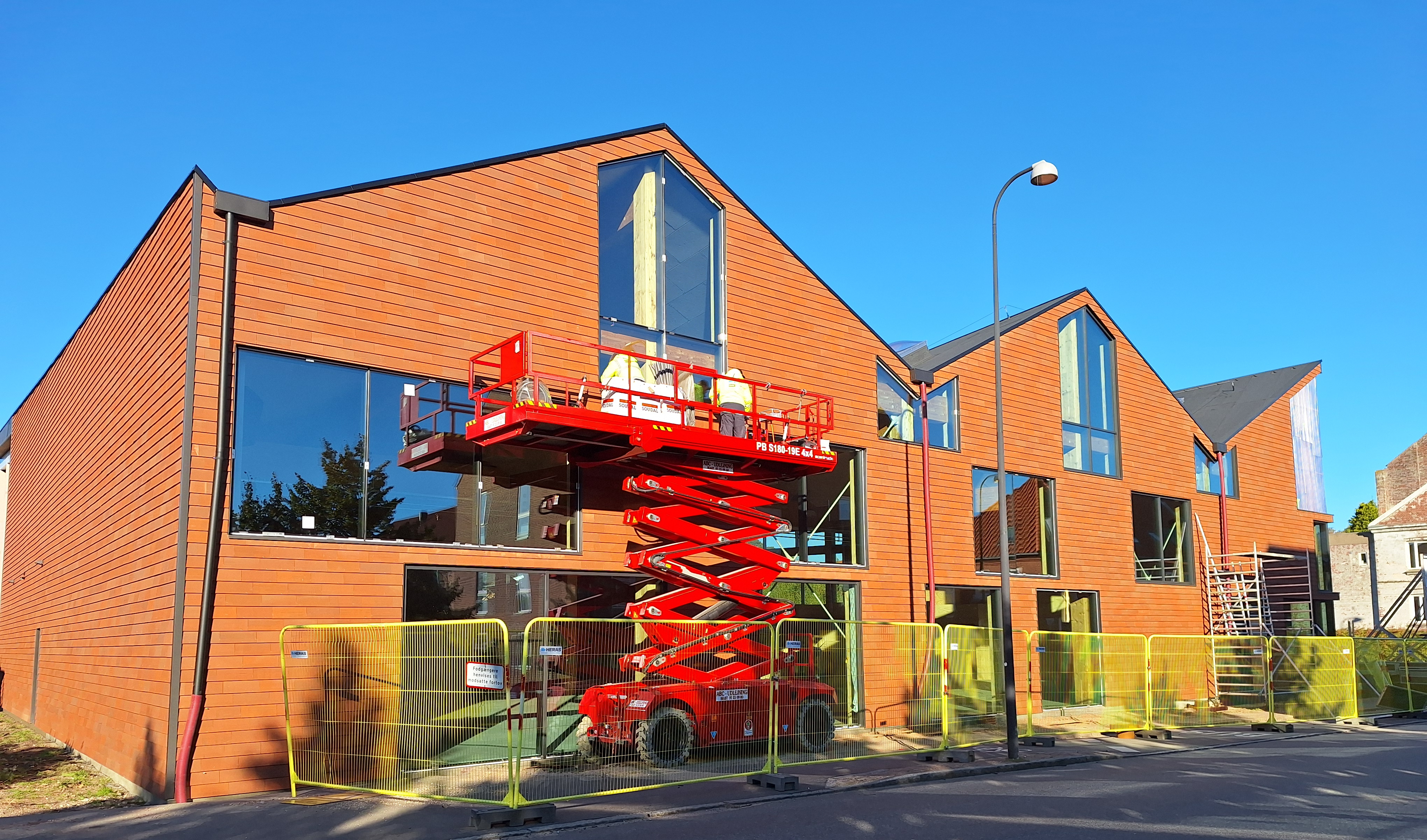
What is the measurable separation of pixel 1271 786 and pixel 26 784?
15227 mm

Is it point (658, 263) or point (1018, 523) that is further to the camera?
point (1018, 523)

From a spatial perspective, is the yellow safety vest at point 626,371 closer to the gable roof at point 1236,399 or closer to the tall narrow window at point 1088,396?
the tall narrow window at point 1088,396

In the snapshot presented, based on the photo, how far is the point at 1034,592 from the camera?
23.1 metres

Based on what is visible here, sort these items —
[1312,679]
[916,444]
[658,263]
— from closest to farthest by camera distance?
[658,263] < [916,444] < [1312,679]

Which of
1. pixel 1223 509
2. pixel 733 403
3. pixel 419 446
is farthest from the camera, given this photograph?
pixel 1223 509

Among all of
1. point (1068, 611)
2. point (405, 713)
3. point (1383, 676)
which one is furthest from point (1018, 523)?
point (405, 713)

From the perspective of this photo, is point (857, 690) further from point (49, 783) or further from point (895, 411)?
point (49, 783)

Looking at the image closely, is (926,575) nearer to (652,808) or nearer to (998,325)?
(998,325)

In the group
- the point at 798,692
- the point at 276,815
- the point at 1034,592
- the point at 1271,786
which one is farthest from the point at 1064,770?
the point at 276,815

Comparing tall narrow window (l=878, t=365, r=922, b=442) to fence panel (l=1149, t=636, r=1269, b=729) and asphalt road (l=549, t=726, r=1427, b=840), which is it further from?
asphalt road (l=549, t=726, r=1427, b=840)

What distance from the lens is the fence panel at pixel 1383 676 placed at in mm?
24500

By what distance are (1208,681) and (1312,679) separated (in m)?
2.22

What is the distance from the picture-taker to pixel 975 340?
82.7 feet

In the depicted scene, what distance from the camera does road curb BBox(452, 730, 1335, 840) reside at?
10.3 m
